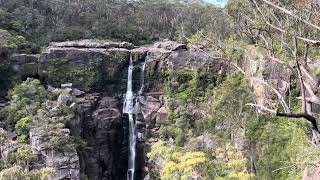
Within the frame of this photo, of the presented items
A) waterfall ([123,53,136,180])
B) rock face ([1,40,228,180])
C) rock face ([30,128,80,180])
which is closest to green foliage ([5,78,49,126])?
rock face ([1,40,228,180])

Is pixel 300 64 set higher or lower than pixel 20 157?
higher

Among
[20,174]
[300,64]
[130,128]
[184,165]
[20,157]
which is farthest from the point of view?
[130,128]

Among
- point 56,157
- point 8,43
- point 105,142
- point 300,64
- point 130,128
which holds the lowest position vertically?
point 105,142

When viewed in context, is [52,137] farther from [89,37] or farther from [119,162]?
[89,37]

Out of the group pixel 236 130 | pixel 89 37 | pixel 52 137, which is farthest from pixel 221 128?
pixel 89 37

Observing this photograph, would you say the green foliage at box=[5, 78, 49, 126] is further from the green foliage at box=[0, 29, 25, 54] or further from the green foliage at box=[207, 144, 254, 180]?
the green foliage at box=[207, 144, 254, 180]

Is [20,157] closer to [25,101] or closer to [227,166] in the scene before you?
[25,101]

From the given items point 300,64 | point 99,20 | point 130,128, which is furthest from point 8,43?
point 300,64

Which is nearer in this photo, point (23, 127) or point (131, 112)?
point (23, 127)

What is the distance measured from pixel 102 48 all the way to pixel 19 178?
16.8 meters

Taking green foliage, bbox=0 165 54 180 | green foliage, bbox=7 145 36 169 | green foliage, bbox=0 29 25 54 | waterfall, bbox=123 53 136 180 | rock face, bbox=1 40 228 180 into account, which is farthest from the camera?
green foliage, bbox=0 29 25 54

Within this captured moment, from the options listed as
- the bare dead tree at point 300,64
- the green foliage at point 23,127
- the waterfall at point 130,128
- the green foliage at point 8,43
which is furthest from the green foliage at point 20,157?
the green foliage at point 8,43

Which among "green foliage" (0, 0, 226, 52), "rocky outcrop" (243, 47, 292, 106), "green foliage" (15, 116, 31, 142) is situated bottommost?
"green foliage" (15, 116, 31, 142)

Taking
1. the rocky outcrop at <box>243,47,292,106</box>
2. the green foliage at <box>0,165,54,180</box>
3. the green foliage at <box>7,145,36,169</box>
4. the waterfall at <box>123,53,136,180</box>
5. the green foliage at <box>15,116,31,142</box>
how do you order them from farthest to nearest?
the waterfall at <box>123,53,136,180</box>, the green foliage at <box>15,116,31,142</box>, the rocky outcrop at <box>243,47,292,106</box>, the green foliage at <box>7,145,36,169</box>, the green foliage at <box>0,165,54,180</box>
